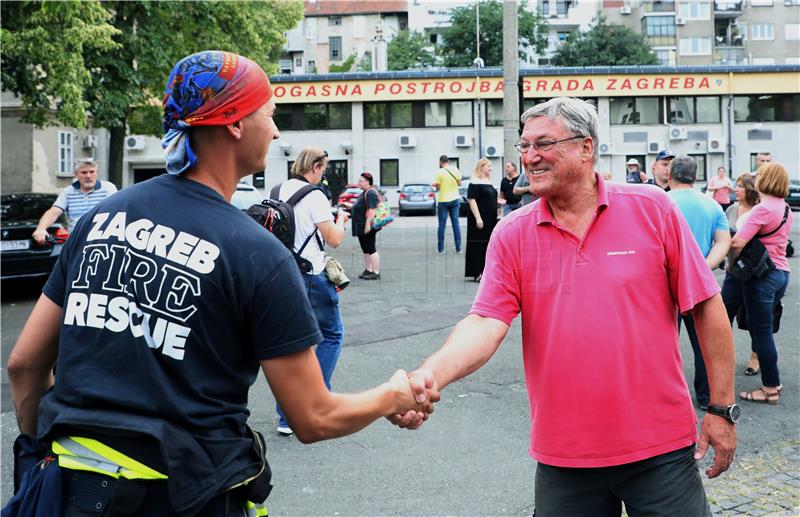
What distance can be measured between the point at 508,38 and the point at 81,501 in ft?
42.4

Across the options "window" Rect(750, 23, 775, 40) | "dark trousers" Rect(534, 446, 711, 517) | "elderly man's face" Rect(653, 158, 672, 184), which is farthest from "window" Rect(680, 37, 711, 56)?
"dark trousers" Rect(534, 446, 711, 517)

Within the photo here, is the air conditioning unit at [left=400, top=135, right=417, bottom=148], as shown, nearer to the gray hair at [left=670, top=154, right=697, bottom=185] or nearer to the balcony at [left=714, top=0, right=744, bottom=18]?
the gray hair at [left=670, top=154, right=697, bottom=185]

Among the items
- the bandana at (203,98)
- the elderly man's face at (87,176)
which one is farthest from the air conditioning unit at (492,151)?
the bandana at (203,98)

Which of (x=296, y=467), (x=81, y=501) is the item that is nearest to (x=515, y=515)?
(x=296, y=467)

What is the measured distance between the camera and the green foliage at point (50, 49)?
1539 cm

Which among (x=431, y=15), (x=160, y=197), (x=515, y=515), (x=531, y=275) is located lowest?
(x=515, y=515)

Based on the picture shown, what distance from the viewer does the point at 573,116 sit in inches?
122

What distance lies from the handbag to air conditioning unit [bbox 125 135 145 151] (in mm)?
42442

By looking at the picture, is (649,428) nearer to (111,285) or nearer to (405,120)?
(111,285)

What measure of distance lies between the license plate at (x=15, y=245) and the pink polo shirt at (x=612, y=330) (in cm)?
1052

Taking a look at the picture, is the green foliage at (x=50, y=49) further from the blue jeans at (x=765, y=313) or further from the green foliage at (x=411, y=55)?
the green foliage at (x=411, y=55)

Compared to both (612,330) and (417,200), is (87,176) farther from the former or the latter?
(417,200)

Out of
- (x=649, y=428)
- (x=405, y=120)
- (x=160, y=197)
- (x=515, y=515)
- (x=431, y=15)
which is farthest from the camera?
(x=431, y=15)

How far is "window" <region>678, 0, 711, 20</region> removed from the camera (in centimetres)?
7231
